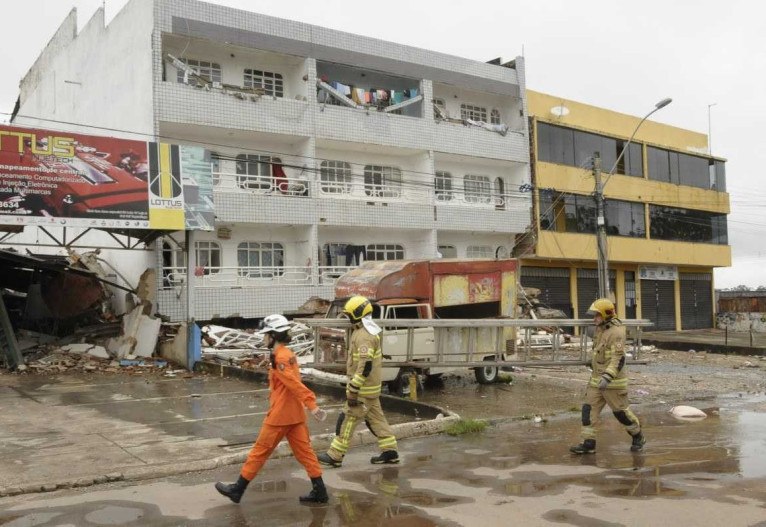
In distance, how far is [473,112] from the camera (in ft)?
97.0

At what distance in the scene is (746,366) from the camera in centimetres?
1897

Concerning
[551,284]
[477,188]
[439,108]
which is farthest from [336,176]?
[551,284]

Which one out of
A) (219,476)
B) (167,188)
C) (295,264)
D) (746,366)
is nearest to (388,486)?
(219,476)

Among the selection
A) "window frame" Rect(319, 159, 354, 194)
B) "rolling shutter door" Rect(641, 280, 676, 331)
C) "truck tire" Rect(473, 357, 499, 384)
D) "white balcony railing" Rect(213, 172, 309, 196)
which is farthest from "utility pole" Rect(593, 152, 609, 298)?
"rolling shutter door" Rect(641, 280, 676, 331)

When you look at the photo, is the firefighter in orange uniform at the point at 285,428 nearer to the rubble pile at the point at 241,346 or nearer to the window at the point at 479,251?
the rubble pile at the point at 241,346

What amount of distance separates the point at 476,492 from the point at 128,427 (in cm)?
574

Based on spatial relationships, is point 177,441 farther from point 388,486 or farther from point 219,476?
point 388,486

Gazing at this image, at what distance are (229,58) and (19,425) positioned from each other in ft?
52.5

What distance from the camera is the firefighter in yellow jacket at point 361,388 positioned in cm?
698

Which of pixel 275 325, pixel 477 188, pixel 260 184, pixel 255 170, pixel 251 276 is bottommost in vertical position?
pixel 275 325

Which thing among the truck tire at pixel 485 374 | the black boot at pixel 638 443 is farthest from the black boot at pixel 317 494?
the truck tire at pixel 485 374

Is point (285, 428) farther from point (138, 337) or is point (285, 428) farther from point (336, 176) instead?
point (336, 176)

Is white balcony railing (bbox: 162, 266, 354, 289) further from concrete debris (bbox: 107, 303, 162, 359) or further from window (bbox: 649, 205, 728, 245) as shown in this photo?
window (bbox: 649, 205, 728, 245)

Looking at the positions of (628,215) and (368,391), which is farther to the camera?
(628,215)
